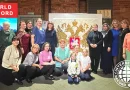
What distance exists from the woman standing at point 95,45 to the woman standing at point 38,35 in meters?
0.78

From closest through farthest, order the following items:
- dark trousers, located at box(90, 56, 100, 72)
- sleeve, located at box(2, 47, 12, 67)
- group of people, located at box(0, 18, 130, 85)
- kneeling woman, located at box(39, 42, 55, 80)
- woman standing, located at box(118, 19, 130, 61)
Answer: sleeve, located at box(2, 47, 12, 67)
group of people, located at box(0, 18, 130, 85)
kneeling woman, located at box(39, 42, 55, 80)
woman standing, located at box(118, 19, 130, 61)
dark trousers, located at box(90, 56, 100, 72)

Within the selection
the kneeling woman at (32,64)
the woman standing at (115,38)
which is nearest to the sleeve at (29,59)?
the kneeling woman at (32,64)

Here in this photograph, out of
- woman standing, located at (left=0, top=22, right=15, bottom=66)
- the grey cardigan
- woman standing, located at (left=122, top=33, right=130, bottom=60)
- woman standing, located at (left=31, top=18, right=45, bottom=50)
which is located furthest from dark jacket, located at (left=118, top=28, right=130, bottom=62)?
woman standing, located at (left=0, top=22, right=15, bottom=66)

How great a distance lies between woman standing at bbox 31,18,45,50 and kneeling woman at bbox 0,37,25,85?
1.03 feet

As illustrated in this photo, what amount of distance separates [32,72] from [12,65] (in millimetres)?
319

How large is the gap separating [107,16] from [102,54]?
2001mm

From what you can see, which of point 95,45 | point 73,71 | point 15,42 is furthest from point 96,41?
point 15,42

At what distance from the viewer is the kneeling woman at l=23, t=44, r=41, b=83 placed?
394cm

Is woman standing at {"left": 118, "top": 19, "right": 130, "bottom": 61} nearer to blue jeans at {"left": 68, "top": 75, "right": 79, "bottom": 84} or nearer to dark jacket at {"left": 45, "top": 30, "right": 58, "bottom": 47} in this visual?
blue jeans at {"left": 68, "top": 75, "right": 79, "bottom": 84}

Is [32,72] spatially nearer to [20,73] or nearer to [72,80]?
[20,73]

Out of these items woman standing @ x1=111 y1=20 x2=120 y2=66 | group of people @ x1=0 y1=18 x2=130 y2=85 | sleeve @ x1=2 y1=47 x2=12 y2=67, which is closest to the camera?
sleeve @ x1=2 y1=47 x2=12 y2=67

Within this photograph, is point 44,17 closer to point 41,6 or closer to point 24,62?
point 41,6

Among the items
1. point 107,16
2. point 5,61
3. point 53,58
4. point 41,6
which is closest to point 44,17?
point 41,6

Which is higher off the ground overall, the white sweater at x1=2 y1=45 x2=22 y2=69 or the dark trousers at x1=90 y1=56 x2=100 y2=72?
the white sweater at x1=2 y1=45 x2=22 y2=69
